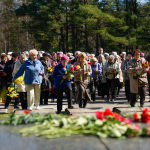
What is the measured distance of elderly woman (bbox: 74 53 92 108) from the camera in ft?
34.1

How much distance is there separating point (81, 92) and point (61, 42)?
32.2 metres

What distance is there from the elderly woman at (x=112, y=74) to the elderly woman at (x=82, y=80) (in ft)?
9.18

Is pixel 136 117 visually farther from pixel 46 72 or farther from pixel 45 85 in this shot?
pixel 46 72

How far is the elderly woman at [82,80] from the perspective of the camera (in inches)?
410

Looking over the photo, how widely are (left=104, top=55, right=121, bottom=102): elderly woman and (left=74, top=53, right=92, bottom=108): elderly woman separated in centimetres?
280

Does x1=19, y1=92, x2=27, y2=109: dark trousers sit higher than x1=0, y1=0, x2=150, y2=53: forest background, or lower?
lower

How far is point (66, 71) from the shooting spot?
9.70 m

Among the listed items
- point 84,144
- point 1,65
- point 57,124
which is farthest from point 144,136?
point 1,65

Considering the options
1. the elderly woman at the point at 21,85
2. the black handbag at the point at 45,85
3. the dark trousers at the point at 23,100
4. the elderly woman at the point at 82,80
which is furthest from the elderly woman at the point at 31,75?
→ the black handbag at the point at 45,85

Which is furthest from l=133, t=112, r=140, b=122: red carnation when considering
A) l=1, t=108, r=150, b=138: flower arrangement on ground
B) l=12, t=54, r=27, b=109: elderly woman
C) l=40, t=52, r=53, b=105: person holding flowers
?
l=40, t=52, r=53, b=105: person holding flowers

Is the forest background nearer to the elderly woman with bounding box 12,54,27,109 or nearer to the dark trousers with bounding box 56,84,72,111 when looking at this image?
the elderly woman with bounding box 12,54,27,109

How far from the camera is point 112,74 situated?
13.3 meters

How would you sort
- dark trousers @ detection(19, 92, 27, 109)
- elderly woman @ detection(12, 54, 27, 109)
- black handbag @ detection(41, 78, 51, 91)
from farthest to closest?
black handbag @ detection(41, 78, 51, 91)
dark trousers @ detection(19, 92, 27, 109)
elderly woman @ detection(12, 54, 27, 109)

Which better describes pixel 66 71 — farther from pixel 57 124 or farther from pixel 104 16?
pixel 104 16
